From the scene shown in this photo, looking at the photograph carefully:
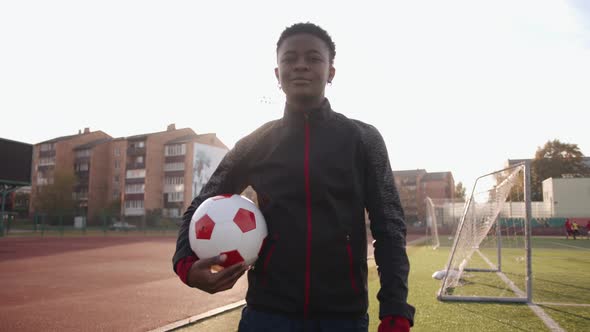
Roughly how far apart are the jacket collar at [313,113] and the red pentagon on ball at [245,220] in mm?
493

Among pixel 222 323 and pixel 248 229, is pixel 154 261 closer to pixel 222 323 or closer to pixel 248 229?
pixel 222 323

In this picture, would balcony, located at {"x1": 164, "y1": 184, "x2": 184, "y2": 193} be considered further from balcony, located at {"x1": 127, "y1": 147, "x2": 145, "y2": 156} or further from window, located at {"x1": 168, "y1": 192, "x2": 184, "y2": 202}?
balcony, located at {"x1": 127, "y1": 147, "x2": 145, "y2": 156}

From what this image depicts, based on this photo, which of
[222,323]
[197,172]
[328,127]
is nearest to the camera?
[328,127]

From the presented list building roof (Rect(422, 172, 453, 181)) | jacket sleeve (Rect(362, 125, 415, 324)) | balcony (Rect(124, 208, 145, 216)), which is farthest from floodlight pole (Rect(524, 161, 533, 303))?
building roof (Rect(422, 172, 453, 181))

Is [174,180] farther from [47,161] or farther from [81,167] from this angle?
[47,161]

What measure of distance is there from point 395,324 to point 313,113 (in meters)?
1.00

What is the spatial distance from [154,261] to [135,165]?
165 ft

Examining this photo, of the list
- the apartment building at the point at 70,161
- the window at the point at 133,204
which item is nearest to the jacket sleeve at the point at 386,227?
the window at the point at 133,204

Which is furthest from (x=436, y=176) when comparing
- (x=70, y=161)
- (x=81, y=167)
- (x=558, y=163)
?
(x=70, y=161)

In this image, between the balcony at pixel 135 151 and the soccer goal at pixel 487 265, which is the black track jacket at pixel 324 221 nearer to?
the soccer goal at pixel 487 265

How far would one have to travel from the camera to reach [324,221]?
6.20ft

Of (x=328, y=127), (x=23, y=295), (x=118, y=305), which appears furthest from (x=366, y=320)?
(x=23, y=295)

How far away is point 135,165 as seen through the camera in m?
62.9

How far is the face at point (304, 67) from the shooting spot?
2.04m
